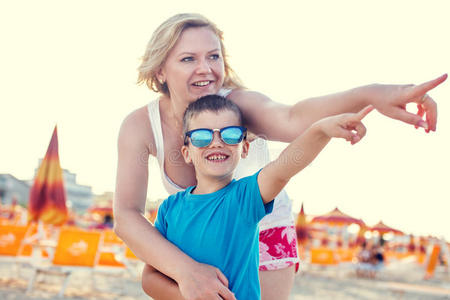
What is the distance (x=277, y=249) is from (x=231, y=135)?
721mm

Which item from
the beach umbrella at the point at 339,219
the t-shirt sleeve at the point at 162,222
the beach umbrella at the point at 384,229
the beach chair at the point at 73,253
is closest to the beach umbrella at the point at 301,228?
the beach umbrella at the point at 339,219

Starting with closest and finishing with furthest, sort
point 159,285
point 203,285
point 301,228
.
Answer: point 203,285, point 159,285, point 301,228

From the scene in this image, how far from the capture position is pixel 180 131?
2316 mm

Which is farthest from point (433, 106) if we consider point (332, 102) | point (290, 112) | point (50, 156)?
point (50, 156)

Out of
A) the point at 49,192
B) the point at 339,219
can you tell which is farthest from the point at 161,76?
the point at 339,219

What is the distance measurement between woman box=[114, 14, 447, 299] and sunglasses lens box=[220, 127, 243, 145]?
5.9 inches

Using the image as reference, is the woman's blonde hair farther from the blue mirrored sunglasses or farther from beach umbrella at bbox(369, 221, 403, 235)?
beach umbrella at bbox(369, 221, 403, 235)

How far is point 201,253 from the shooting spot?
1.86m

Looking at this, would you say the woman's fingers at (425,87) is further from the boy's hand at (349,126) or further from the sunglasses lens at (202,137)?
the sunglasses lens at (202,137)

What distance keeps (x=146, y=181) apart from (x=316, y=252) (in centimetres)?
1304

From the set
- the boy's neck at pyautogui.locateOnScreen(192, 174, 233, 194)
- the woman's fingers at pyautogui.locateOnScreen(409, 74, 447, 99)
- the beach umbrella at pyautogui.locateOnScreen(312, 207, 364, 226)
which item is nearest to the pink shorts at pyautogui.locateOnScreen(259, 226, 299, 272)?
the boy's neck at pyautogui.locateOnScreen(192, 174, 233, 194)

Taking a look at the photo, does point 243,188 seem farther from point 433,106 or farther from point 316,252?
point 316,252

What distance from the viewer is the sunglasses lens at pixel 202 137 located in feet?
6.35

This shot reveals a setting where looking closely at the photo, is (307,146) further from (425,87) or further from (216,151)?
(216,151)
